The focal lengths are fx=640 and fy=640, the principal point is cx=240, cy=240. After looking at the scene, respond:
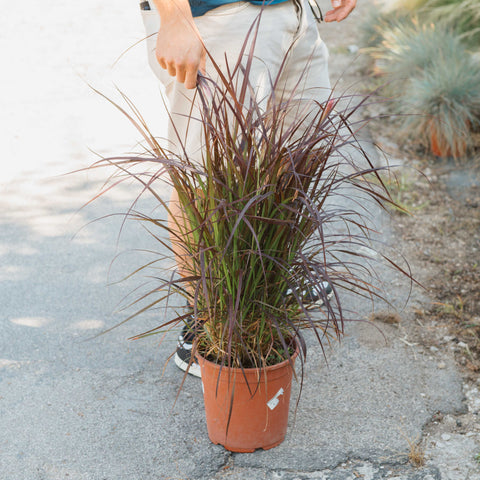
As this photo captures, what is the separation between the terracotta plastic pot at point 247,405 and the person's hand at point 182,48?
2.68ft

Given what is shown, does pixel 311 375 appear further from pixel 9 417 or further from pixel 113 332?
pixel 9 417

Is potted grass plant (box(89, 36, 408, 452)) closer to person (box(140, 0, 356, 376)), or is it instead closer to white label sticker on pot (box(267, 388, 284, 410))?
white label sticker on pot (box(267, 388, 284, 410))

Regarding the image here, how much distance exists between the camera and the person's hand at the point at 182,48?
5.70 ft

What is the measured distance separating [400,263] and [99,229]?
1573 millimetres

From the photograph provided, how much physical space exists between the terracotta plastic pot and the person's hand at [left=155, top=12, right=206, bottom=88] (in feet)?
2.68

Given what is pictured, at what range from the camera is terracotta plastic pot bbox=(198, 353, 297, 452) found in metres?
1.80

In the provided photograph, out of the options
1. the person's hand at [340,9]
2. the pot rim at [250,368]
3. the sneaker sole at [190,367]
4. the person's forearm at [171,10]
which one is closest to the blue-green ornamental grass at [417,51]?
the person's hand at [340,9]

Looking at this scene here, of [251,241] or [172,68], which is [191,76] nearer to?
[172,68]

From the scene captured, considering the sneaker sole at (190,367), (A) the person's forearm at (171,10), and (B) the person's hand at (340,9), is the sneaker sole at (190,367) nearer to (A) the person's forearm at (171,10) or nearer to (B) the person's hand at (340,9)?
(A) the person's forearm at (171,10)

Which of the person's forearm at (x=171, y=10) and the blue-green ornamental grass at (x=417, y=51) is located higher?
the person's forearm at (x=171, y=10)

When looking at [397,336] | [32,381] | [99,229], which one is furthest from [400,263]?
[32,381]

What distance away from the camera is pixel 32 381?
7.63 feet

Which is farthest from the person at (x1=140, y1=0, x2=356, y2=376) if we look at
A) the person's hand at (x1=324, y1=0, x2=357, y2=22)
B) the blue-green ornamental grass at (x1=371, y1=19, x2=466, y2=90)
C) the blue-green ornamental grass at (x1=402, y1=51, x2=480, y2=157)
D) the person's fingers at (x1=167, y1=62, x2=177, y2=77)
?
the blue-green ornamental grass at (x1=371, y1=19, x2=466, y2=90)

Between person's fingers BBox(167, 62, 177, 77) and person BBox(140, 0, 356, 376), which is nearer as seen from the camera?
person's fingers BBox(167, 62, 177, 77)
